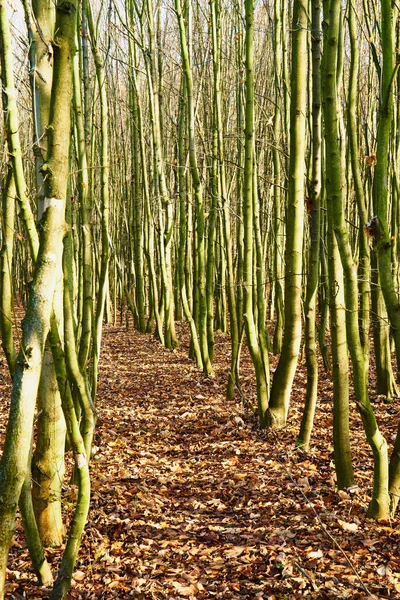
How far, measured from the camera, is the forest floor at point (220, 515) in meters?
3.08

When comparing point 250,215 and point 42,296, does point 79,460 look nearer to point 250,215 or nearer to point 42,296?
point 42,296

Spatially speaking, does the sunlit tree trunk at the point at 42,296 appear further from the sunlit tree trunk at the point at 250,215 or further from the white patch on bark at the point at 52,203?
the sunlit tree trunk at the point at 250,215

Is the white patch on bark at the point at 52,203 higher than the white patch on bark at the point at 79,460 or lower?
higher

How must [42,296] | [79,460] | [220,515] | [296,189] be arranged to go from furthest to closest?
[296,189]
[220,515]
[79,460]
[42,296]

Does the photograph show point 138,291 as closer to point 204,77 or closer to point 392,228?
point 204,77

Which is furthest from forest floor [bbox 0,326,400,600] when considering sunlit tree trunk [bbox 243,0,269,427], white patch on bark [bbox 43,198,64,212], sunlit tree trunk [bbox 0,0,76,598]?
white patch on bark [bbox 43,198,64,212]

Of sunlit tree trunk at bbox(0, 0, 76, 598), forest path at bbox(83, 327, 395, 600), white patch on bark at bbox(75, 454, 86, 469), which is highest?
sunlit tree trunk at bbox(0, 0, 76, 598)

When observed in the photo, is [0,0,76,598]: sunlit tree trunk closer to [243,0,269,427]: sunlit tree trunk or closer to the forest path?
the forest path

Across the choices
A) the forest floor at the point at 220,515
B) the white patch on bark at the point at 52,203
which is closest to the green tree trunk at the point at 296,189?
the forest floor at the point at 220,515

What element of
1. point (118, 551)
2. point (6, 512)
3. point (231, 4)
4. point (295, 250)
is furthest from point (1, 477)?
point (231, 4)

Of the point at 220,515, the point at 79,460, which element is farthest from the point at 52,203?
the point at 220,515

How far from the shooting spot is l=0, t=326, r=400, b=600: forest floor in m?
3.08

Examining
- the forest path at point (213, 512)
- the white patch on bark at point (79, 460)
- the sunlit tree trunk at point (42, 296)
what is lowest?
the forest path at point (213, 512)

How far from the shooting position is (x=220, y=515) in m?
4.11
